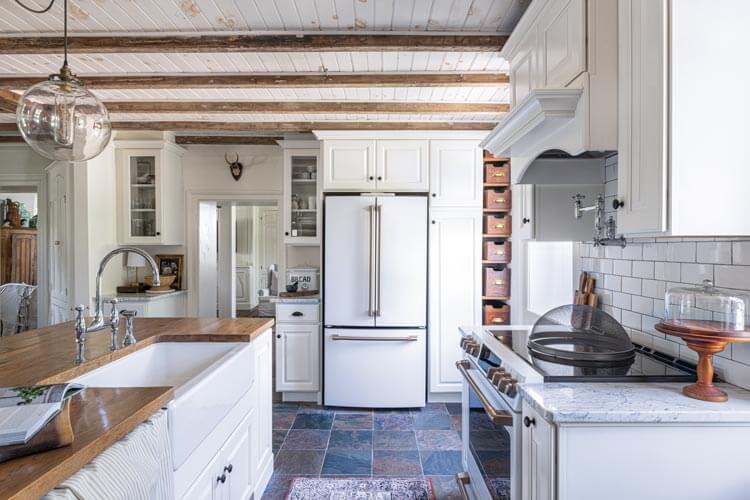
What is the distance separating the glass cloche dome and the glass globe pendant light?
221cm

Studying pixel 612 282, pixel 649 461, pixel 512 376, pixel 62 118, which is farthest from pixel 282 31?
pixel 649 461

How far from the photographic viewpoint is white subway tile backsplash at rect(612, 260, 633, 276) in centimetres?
181

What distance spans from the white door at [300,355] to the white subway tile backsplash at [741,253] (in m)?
2.78

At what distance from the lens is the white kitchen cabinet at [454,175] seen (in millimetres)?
3414

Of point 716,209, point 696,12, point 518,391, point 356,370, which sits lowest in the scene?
point 356,370

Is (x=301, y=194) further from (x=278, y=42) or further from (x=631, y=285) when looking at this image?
(x=631, y=285)

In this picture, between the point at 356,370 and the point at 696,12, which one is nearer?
the point at 696,12

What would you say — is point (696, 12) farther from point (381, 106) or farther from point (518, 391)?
point (381, 106)

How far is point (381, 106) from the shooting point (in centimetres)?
318

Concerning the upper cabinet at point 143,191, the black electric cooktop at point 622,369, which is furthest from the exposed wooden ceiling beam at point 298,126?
the black electric cooktop at point 622,369

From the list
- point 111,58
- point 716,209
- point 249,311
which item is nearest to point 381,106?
point 111,58

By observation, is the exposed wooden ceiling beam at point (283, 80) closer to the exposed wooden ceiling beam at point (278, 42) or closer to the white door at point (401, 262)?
the exposed wooden ceiling beam at point (278, 42)

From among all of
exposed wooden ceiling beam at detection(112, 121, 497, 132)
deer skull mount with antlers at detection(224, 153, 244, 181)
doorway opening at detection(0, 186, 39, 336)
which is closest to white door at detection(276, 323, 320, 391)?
exposed wooden ceiling beam at detection(112, 121, 497, 132)

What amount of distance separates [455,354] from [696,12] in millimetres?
2769
